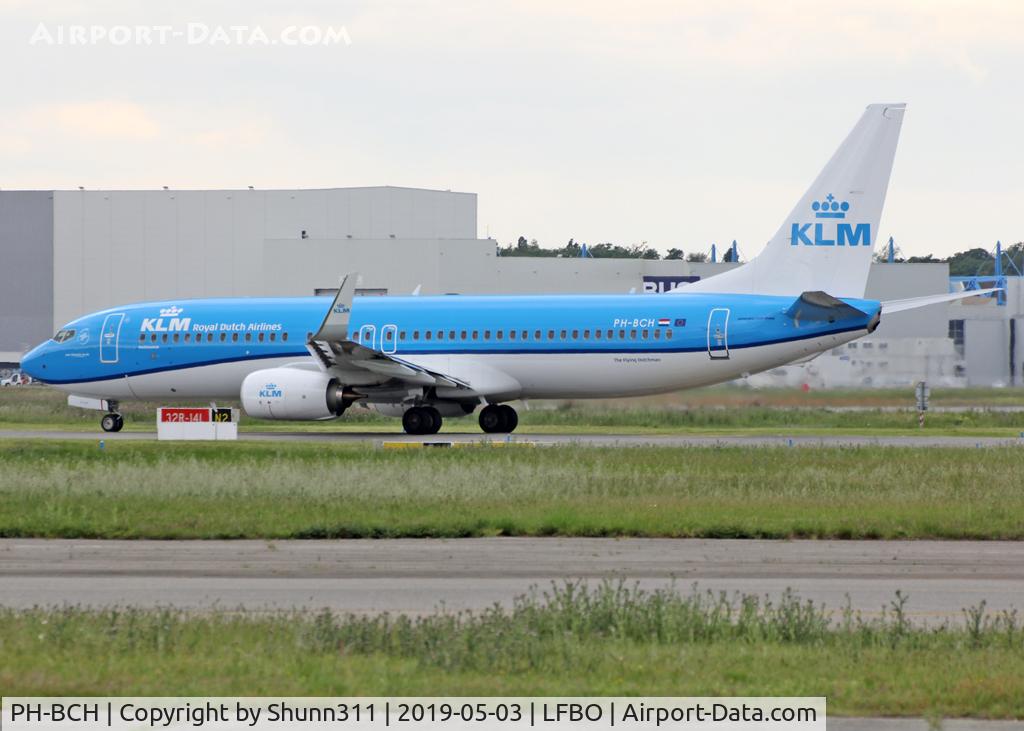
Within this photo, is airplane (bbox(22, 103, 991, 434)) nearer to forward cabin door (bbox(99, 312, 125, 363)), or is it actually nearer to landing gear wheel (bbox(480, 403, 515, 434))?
landing gear wheel (bbox(480, 403, 515, 434))

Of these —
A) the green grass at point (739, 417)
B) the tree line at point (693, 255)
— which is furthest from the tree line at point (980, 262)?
the green grass at point (739, 417)

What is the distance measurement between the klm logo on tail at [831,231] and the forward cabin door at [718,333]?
8.16 ft

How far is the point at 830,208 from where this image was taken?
36.0 metres

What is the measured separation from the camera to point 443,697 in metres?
9.23

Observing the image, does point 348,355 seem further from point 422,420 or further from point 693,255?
point 693,255

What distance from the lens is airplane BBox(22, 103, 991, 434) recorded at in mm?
35344

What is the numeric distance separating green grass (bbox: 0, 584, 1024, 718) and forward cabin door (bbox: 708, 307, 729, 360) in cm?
2342

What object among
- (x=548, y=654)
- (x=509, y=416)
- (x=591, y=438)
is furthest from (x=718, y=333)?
(x=548, y=654)

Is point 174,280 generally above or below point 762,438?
above

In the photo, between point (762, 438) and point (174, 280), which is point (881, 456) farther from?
point (174, 280)

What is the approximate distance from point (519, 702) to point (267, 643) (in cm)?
245

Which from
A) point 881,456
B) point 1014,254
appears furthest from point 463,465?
point 1014,254

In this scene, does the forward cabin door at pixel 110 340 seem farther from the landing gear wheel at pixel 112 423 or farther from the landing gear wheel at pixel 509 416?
the landing gear wheel at pixel 509 416
